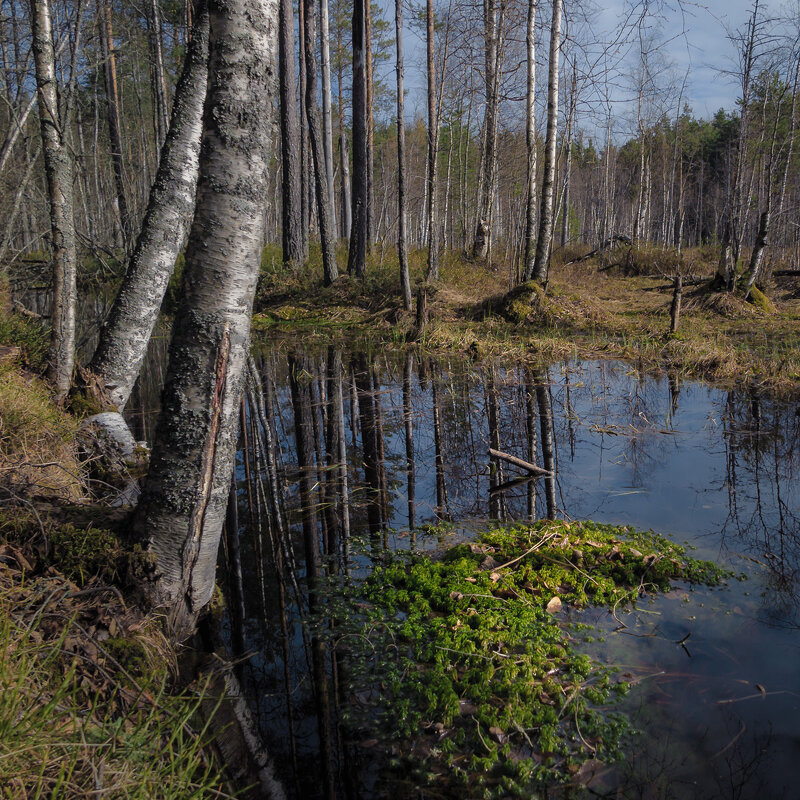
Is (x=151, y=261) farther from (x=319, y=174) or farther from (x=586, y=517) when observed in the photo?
(x=319, y=174)

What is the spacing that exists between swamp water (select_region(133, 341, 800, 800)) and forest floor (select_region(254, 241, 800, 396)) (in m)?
1.13

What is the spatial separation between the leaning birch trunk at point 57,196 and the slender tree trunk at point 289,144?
35.1ft

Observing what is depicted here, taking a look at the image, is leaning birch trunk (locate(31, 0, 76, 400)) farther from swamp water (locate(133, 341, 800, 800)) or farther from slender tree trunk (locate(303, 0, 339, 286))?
slender tree trunk (locate(303, 0, 339, 286))

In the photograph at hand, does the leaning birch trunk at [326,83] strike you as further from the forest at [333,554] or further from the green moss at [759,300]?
the forest at [333,554]

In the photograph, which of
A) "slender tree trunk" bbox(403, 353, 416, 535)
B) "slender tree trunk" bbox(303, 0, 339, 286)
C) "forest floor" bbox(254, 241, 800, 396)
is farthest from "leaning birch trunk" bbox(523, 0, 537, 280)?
"slender tree trunk" bbox(303, 0, 339, 286)

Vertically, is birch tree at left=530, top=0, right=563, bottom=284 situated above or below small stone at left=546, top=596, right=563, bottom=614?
above

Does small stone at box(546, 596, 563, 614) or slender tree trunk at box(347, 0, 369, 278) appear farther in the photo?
slender tree trunk at box(347, 0, 369, 278)

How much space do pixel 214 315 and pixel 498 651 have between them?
6.74 feet

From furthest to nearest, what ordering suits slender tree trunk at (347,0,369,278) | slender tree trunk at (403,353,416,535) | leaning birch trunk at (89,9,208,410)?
slender tree trunk at (347,0,369,278)
leaning birch trunk at (89,9,208,410)
slender tree trunk at (403,353,416,535)

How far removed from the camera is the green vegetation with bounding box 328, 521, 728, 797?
2.24 meters

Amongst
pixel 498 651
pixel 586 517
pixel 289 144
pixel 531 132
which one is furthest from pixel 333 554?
pixel 289 144

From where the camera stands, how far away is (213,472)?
8.82 feet

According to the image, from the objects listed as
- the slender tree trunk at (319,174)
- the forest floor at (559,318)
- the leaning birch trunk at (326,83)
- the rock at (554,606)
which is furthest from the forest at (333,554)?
the leaning birch trunk at (326,83)

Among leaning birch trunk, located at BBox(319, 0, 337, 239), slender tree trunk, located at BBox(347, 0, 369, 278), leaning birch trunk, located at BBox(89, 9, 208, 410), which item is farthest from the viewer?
leaning birch trunk, located at BBox(319, 0, 337, 239)
